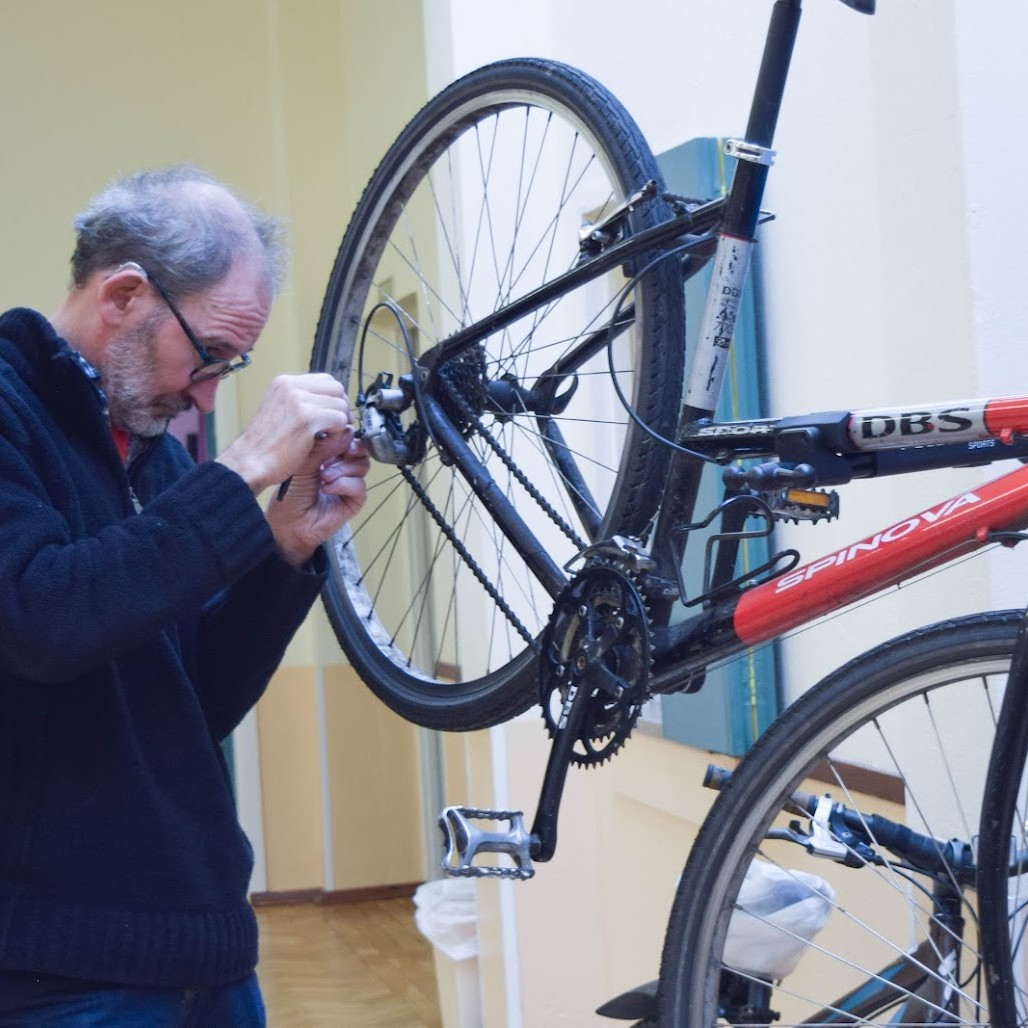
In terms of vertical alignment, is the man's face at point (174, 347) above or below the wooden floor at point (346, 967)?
above

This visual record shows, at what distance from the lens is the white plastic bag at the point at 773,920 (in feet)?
4.22

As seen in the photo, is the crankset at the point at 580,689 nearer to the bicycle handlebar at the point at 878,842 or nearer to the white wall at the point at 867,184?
the bicycle handlebar at the point at 878,842

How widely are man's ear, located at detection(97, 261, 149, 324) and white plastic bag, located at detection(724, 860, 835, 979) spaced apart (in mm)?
766

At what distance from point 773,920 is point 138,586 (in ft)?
2.06

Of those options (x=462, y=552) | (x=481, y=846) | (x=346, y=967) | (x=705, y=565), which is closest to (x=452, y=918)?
(x=346, y=967)

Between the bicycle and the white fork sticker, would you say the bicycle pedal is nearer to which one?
the bicycle

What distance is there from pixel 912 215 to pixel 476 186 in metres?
1.42

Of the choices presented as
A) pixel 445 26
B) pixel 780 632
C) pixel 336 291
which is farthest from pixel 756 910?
pixel 445 26

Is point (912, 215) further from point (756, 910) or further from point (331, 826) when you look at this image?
point (331, 826)

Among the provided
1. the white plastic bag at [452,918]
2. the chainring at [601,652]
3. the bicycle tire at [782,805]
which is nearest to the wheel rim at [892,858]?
the bicycle tire at [782,805]

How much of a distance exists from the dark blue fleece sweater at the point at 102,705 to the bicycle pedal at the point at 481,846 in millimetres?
274

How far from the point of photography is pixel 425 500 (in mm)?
1582

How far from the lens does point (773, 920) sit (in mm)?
1340

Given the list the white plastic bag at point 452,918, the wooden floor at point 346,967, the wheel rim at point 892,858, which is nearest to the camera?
the wheel rim at point 892,858
